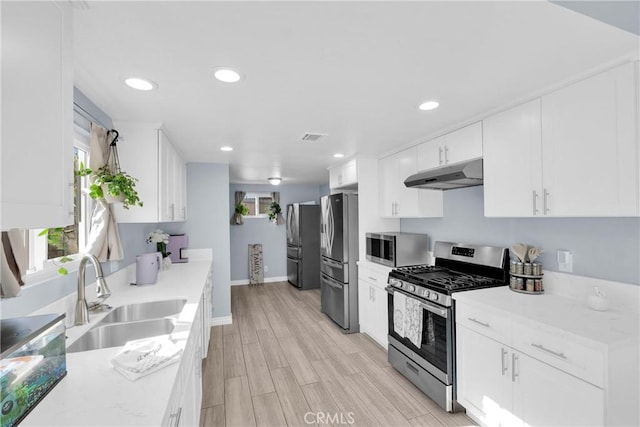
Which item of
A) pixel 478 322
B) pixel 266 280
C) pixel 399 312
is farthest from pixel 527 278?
pixel 266 280

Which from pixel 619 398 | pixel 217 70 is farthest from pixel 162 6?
pixel 619 398

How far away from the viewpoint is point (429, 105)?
6.53 ft

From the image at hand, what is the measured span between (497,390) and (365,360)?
136 centimetres

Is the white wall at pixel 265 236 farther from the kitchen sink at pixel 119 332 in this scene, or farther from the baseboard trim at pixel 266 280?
the kitchen sink at pixel 119 332

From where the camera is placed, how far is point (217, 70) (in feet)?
4.77

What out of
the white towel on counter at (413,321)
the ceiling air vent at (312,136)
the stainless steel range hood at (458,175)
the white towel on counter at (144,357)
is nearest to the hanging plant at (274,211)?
the ceiling air vent at (312,136)

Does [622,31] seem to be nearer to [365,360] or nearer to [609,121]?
[609,121]

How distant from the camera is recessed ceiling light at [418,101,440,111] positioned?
6.41 ft

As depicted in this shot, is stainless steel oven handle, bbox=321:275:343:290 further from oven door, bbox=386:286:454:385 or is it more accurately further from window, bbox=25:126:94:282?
window, bbox=25:126:94:282

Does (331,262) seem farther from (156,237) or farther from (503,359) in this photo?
(503,359)

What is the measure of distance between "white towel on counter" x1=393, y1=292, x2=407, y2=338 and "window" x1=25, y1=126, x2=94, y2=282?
2365mm

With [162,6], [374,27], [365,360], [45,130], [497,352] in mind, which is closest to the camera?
[45,130]

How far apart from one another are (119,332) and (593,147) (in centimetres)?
283

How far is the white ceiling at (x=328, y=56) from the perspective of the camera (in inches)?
41.8
